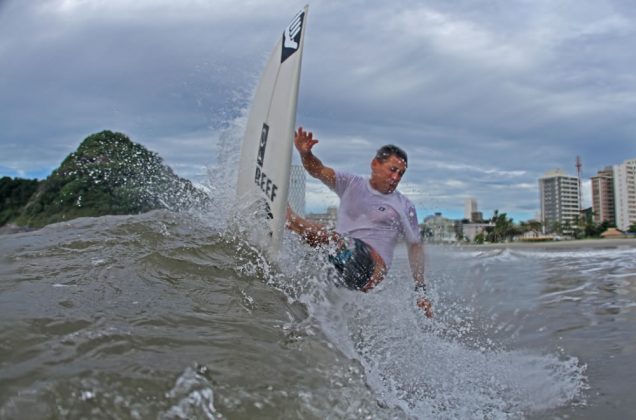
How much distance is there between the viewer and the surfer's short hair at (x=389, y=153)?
4.14m

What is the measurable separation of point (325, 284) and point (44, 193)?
89.4 feet

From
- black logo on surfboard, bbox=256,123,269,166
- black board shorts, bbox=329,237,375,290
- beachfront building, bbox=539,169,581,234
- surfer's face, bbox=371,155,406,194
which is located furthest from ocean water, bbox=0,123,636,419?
beachfront building, bbox=539,169,581,234

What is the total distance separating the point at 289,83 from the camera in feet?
12.8

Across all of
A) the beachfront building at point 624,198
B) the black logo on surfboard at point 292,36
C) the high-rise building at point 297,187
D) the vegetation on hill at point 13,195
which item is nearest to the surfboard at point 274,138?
the black logo on surfboard at point 292,36

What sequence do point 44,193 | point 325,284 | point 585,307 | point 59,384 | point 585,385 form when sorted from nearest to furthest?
point 59,384 < point 585,385 < point 325,284 < point 585,307 < point 44,193

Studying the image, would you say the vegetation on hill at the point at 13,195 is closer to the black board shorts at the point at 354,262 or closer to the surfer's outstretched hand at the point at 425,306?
the black board shorts at the point at 354,262

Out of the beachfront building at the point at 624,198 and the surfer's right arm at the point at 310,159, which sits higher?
the beachfront building at the point at 624,198

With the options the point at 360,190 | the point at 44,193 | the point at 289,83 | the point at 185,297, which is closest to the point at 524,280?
the point at 360,190

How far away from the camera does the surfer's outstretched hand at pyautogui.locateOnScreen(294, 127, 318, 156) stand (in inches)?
160

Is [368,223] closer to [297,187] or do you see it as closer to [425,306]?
[297,187]

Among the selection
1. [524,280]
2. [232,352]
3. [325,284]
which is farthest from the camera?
[524,280]

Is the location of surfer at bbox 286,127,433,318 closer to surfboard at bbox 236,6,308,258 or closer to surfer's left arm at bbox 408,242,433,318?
surfer's left arm at bbox 408,242,433,318

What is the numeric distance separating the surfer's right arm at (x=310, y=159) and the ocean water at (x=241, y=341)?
2.07 ft

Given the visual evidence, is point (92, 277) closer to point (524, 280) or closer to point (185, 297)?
point (185, 297)
